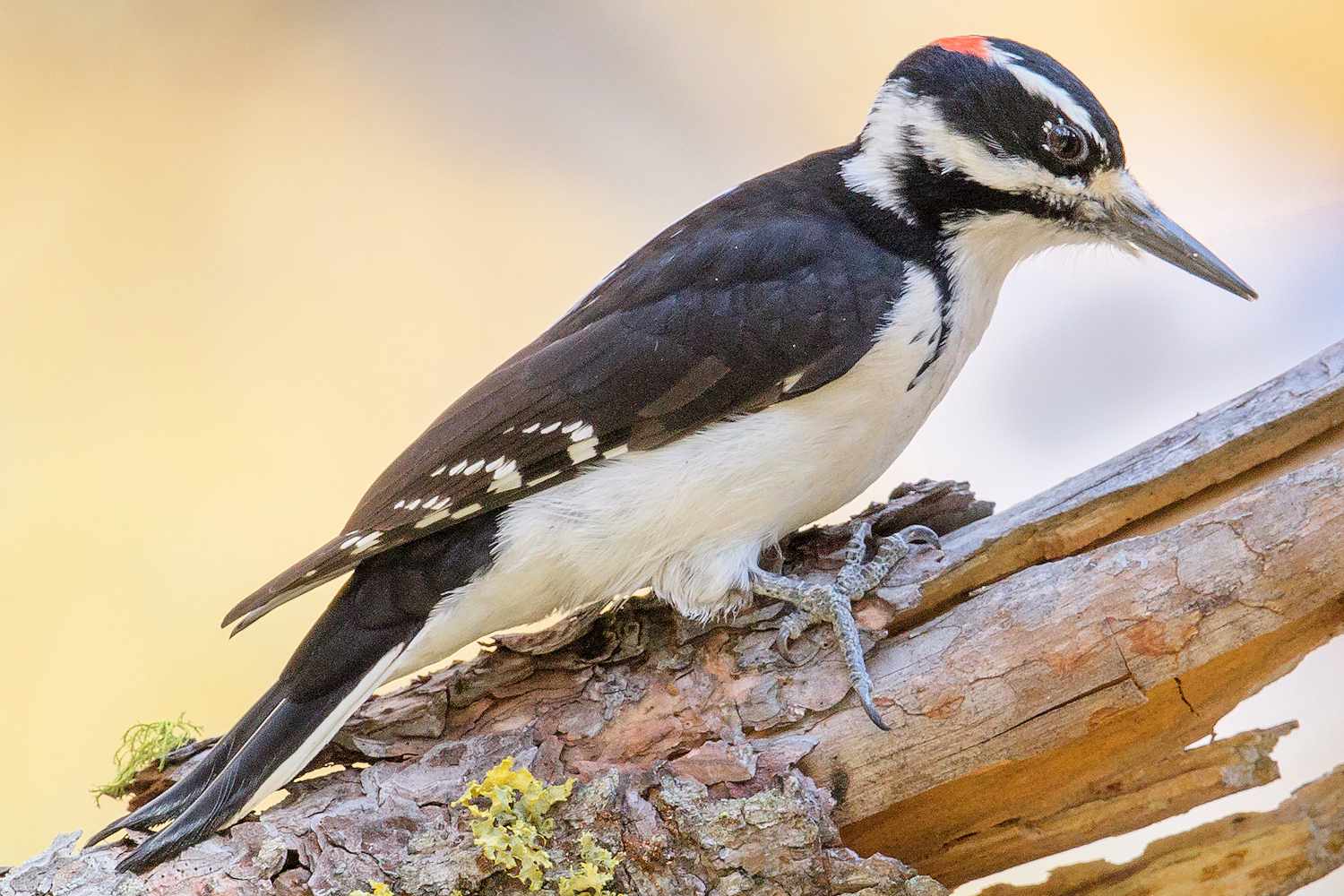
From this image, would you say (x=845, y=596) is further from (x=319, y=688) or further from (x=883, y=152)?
(x=319, y=688)

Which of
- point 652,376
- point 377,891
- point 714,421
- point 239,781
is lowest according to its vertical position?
point 377,891

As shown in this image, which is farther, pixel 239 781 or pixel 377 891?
pixel 239 781

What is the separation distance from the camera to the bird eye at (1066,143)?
2369 mm

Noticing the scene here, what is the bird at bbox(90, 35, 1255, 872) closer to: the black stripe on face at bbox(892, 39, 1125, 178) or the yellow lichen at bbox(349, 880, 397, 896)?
the black stripe on face at bbox(892, 39, 1125, 178)

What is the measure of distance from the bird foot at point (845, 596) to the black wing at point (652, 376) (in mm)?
344

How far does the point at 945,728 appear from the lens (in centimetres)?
228

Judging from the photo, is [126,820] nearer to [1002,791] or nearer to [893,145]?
[1002,791]

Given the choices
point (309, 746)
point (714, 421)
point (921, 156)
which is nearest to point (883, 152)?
point (921, 156)

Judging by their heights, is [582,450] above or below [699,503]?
above

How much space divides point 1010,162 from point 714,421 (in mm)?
722

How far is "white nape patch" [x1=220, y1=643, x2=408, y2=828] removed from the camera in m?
2.32

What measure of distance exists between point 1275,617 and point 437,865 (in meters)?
1.47

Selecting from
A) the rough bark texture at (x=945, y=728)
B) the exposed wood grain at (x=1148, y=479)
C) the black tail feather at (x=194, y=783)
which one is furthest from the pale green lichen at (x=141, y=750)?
the exposed wood grain at (x=1148, y=479)

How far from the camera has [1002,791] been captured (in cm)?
236
